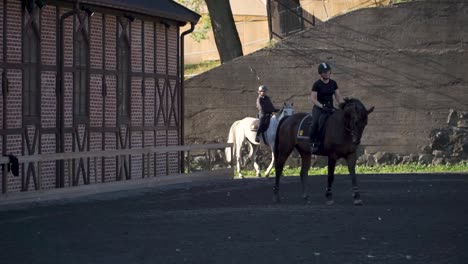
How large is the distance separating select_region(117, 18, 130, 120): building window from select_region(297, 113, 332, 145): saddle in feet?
27.9

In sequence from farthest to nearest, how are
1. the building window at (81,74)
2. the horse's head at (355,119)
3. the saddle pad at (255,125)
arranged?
the saddle pad at (255,125), the building window at (81,74), the horse's head at (355,119)

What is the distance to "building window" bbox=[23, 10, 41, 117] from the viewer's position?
27.5 m

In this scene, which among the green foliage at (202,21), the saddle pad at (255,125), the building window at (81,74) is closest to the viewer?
the building window at (81,74)

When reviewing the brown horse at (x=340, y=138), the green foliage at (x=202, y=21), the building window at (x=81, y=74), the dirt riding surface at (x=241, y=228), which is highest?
the green foliage at (x=202, y=21)

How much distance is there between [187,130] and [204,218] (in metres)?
20.7

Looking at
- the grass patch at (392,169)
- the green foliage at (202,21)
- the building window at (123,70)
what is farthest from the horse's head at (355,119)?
the green foliage at (202,21)

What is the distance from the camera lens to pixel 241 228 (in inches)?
712

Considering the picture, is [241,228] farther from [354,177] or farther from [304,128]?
[304,128]

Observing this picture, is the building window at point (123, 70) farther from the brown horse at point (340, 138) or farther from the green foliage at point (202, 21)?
the green foliage at point (202, 21)

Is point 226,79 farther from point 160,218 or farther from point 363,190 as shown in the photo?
point 160,218

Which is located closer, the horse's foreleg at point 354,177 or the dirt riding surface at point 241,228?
the dirt riding surface at point 241,228

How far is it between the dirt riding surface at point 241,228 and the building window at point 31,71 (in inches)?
112

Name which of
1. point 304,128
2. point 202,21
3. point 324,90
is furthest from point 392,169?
point 324,90

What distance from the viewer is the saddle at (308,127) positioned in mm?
24000
